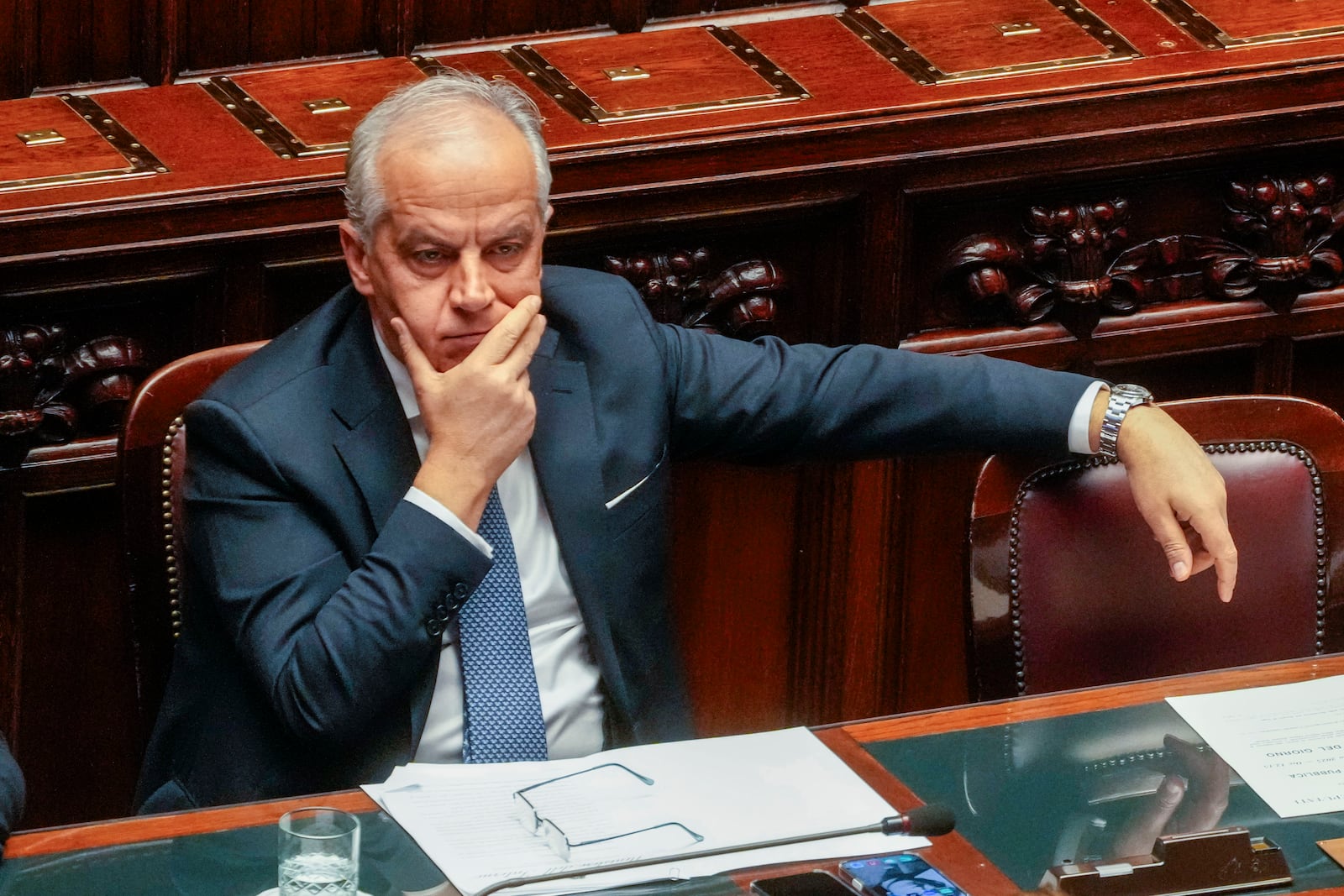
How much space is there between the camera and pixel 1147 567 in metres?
2.43

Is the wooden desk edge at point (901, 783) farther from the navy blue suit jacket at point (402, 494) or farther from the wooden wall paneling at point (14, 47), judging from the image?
the wooden wall paneling at point (14, 47)

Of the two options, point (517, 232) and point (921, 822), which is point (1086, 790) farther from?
point (517, 232)

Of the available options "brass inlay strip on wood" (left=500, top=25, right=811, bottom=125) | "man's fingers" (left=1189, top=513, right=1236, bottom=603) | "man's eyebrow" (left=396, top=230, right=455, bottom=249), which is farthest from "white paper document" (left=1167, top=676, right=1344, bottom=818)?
"brass inlay strip on wood" (left=500, top=25, right=811, bottom=125)

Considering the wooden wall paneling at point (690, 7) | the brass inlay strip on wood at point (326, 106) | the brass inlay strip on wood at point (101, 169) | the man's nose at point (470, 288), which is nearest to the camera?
the man's nose at point (470, 288)

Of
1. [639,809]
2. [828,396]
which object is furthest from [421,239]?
[639,809]

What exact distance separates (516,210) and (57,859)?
83cm

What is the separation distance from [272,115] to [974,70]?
1.08 metres

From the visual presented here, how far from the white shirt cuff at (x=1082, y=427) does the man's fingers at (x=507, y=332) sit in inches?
24.3

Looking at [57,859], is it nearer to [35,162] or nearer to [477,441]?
[477,441]

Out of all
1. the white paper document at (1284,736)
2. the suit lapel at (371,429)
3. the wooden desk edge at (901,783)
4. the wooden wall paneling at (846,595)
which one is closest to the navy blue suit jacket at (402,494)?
the suit lapel at (371,429)

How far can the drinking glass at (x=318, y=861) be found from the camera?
178 cm

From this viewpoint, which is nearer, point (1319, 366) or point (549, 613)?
point (549, 613)

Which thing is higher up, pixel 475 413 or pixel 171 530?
pixel 475 413

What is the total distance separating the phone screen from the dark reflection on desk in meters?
0.17
